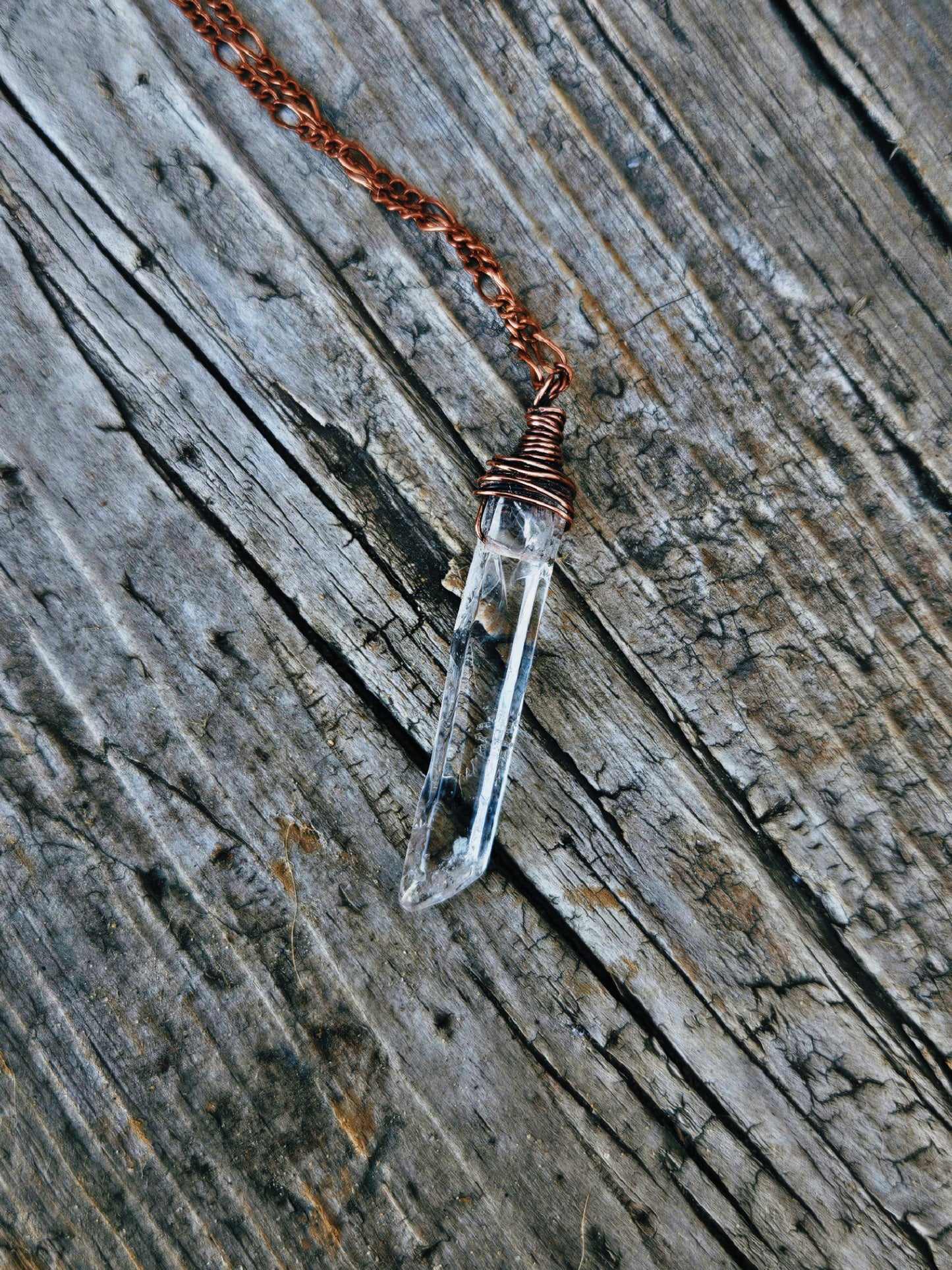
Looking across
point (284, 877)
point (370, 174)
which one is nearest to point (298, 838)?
point (284, 877)

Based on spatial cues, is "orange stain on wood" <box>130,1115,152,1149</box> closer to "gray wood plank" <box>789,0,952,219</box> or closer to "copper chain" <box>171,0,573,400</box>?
"copper chain" <box>171,0,573,400</box>

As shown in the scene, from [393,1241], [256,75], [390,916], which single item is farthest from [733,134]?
[393,1241]

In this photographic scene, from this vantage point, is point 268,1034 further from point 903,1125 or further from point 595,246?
point 595,246

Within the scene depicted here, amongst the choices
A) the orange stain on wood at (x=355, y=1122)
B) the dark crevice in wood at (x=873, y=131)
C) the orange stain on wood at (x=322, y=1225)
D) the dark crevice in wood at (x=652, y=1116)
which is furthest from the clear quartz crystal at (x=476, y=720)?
the dark crevice in wood at (x=873, y=131)

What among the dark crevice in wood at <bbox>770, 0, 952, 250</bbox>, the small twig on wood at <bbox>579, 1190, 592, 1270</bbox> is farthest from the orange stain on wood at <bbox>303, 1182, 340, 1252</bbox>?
the dark crevice in wood at <bbox>770, 0, 952, 250</bbox>

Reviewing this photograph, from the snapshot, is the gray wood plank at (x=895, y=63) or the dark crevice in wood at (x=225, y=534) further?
the dark crevice in wood at (x=225, y=534)

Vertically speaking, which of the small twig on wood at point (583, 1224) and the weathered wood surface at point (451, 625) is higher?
the weathered wood surface at point (451, 625)

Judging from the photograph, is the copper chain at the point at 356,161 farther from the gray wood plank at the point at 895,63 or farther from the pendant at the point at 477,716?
the gray wood plank at the point at 895,63
